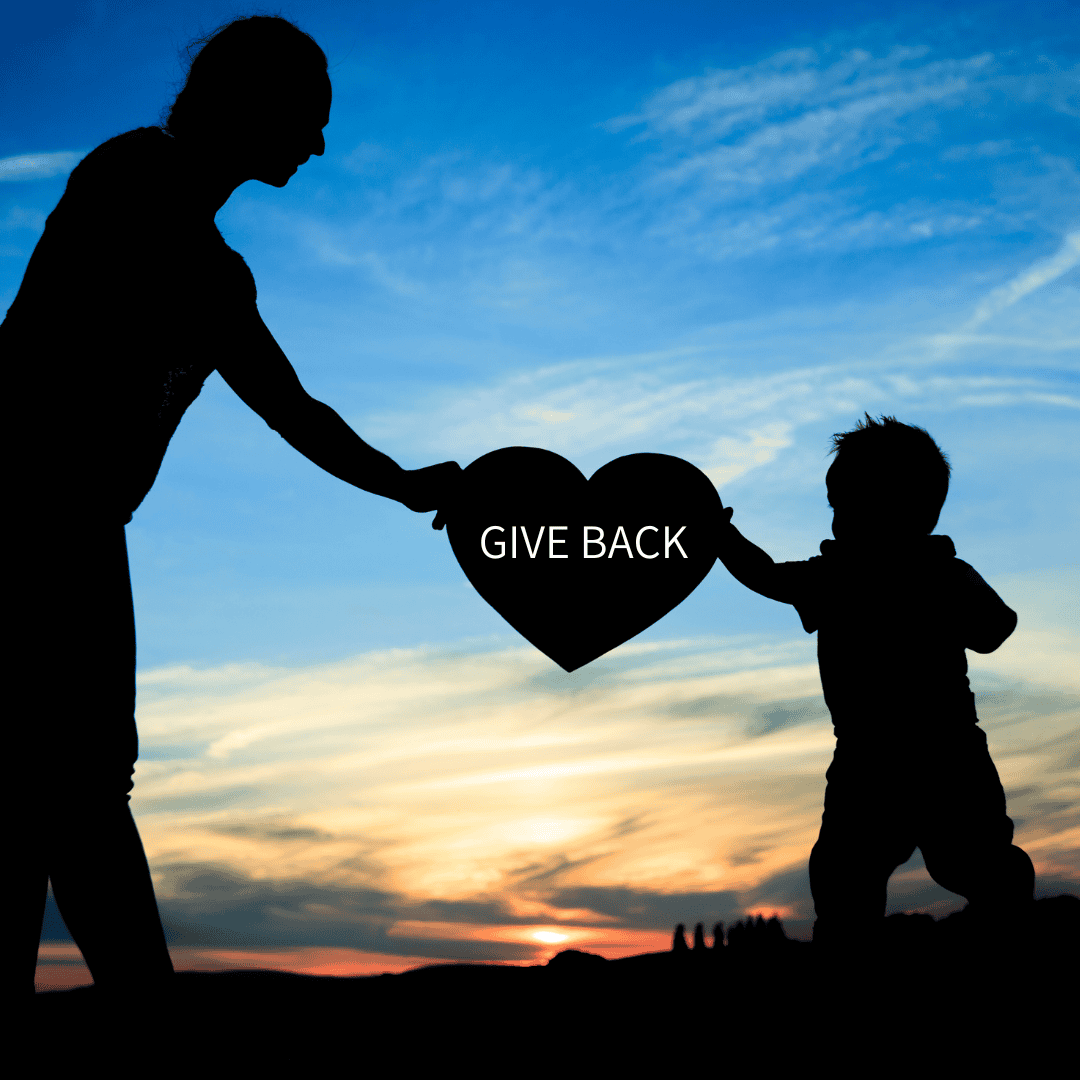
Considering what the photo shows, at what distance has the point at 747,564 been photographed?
3.62 m

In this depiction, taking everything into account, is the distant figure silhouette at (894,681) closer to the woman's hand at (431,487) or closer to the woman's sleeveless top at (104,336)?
the woman's hand at (431,487)

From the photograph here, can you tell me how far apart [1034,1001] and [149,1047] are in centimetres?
246

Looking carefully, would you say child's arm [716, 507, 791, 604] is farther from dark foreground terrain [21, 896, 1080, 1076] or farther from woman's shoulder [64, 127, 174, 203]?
woman's shoulder [64, 127, 174, 203]

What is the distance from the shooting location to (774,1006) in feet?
10.00

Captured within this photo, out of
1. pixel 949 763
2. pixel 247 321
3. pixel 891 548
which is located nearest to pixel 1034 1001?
pixel 949 763

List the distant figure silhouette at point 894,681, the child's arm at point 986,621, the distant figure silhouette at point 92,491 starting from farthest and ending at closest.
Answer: the child's arm at point 986,621, the distant figure silhouette at point 894,681, the distant figure silhouette at point 92,491

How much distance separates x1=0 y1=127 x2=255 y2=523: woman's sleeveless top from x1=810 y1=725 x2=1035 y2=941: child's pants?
96.4 inches

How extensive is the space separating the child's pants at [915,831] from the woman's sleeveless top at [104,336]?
2.45 meters

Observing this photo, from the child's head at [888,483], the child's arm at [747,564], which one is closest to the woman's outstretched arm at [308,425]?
the child's arm at [747,564]

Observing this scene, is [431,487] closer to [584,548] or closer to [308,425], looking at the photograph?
[308,425]

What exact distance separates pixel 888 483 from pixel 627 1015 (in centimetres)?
195

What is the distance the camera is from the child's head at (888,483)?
3.54 metres

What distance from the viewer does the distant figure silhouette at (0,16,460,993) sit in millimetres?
2240

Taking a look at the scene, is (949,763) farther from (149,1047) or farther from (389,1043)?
(149,1047)
